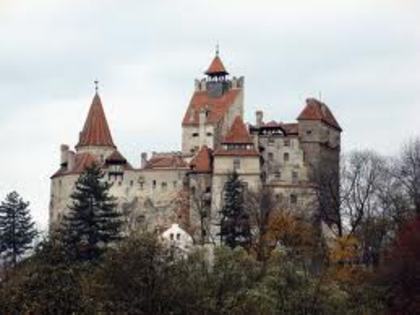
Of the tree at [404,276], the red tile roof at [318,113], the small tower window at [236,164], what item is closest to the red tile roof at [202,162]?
the small tower window at [236,164]

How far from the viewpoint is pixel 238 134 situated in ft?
314

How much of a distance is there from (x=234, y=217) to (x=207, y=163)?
16.2 meters

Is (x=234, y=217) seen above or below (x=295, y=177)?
below

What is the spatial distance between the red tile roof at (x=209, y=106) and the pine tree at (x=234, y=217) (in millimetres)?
11487

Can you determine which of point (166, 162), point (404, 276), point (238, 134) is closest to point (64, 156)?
point (166, 162)

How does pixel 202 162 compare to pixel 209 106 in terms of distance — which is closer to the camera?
pixel 202 162

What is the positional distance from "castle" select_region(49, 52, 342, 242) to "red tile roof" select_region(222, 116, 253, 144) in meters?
0.07

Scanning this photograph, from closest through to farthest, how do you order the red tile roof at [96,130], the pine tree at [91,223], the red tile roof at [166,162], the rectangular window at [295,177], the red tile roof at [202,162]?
the pine tree at [91,223], the red tile roof at [202,162], the rectangular window at [295,177], the red tile roof at [166,162], the red tile roof at [96,130]

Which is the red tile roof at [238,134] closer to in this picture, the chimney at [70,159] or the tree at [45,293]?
the chimney at [70,159]

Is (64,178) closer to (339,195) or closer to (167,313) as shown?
(339,195)

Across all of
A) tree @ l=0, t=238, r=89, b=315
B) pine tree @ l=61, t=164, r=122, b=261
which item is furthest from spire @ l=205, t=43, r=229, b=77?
tree @ l=0, t=238, r=89, b=315

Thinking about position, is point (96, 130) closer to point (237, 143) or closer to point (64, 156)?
point (64, 156)

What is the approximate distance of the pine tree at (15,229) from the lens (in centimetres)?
8612

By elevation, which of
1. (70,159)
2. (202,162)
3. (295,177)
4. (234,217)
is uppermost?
(70,159)
